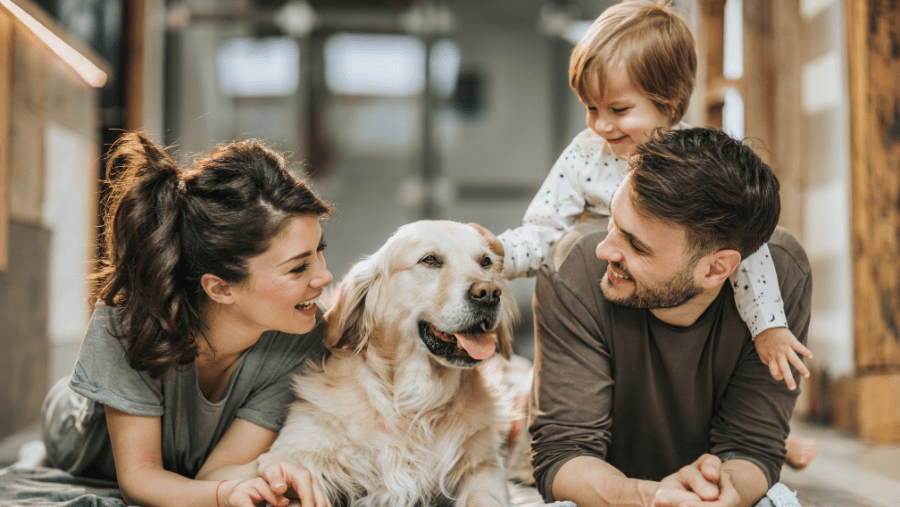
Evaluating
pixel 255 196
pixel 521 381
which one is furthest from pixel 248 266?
pixel 521 381

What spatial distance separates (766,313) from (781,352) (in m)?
0.09

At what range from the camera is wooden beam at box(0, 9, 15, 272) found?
2.26m

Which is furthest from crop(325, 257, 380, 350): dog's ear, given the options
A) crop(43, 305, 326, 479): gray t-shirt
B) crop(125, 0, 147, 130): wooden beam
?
crop(125, 0, 147, 130): wooden beam

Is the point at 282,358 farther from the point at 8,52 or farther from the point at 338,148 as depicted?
the point at 338,148

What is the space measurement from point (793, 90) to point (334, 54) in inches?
119

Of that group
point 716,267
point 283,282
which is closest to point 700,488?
point 716,267

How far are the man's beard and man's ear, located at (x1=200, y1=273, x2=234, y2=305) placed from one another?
85cm

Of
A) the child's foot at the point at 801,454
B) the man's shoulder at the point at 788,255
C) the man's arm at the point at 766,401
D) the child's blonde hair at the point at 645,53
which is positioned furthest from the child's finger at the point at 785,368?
the child's blonde hair at the point at 645,53

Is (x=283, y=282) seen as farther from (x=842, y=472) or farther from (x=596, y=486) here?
(x=842, y=472)

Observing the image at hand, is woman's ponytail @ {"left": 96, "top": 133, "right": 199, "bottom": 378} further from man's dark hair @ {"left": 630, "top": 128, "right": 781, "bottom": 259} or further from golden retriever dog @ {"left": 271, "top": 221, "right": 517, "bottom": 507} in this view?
man's dark hair @ {"left": 630, "top": 128, "right": 781, "bottom": 259}

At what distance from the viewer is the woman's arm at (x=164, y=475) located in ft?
4.11

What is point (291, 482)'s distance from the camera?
1296 millimetres

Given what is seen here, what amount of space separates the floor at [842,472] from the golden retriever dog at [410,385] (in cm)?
86

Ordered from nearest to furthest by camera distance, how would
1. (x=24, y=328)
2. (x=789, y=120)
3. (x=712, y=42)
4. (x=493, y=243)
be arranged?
1. (x=493, y=243)
2. (x=24, y=328)
3. (x=789, y=120)
4. (x=712, y=42)
